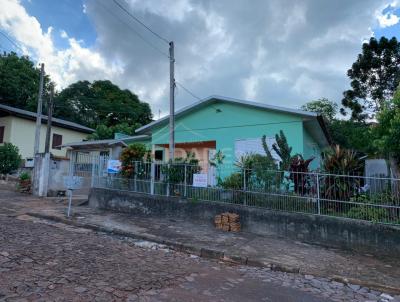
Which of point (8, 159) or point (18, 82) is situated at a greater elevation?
point (18, 82)

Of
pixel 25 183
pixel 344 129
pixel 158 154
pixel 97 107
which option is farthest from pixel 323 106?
pixel 25 183

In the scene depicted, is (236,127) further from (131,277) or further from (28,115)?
(28,115)

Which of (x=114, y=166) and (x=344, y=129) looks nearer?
(x=114, y=166)

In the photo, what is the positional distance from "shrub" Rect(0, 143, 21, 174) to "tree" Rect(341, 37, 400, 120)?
75.8ft

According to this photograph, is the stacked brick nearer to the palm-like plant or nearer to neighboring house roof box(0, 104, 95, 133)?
the palm-like plant

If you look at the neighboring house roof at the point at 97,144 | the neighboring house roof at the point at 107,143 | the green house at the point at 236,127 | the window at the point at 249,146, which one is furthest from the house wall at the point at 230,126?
the neighboring house roof at the point at 97,144

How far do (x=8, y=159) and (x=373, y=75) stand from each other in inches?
982

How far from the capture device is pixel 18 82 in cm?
3009

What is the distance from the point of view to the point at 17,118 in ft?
75.5

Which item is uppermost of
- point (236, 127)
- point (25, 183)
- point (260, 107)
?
point (260, 107)

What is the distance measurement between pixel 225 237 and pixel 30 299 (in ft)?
16.7

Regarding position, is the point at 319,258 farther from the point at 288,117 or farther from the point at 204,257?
the point at 288,117

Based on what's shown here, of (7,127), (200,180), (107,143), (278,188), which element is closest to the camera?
(278,188)

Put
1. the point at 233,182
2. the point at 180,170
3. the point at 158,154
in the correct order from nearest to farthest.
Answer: the point at 233,182 < the point at 180,170 < the point at 158,154
